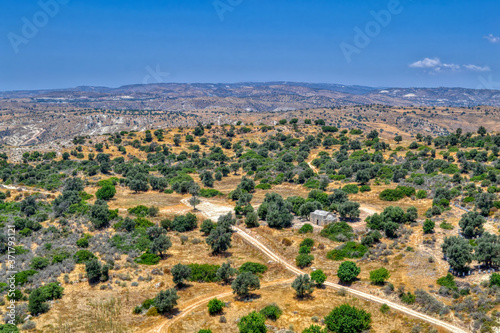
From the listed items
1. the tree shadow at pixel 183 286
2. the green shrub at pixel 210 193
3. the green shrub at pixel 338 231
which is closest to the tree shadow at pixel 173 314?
the tree shadow at pixel 183 286

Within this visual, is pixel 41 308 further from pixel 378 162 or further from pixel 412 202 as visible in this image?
pixel 378 162

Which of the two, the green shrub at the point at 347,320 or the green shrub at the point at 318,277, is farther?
the green shrub at the point at 318,277

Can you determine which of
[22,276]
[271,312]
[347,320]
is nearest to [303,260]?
[271,312]

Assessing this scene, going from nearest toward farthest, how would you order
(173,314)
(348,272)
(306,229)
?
(173,314) → (348,272) → (306,229)

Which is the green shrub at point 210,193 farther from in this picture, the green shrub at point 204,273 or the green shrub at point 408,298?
the green shrub at point 408,298

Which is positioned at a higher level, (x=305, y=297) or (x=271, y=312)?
(x=271, y=312)

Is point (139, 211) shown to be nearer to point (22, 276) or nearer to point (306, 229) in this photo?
point (22, 276)

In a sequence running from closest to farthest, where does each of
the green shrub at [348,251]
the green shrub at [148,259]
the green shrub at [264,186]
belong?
1. the green shrub at [148,259]
2. the green shrub at [348,251]
3. the green shrub at [264,186]
